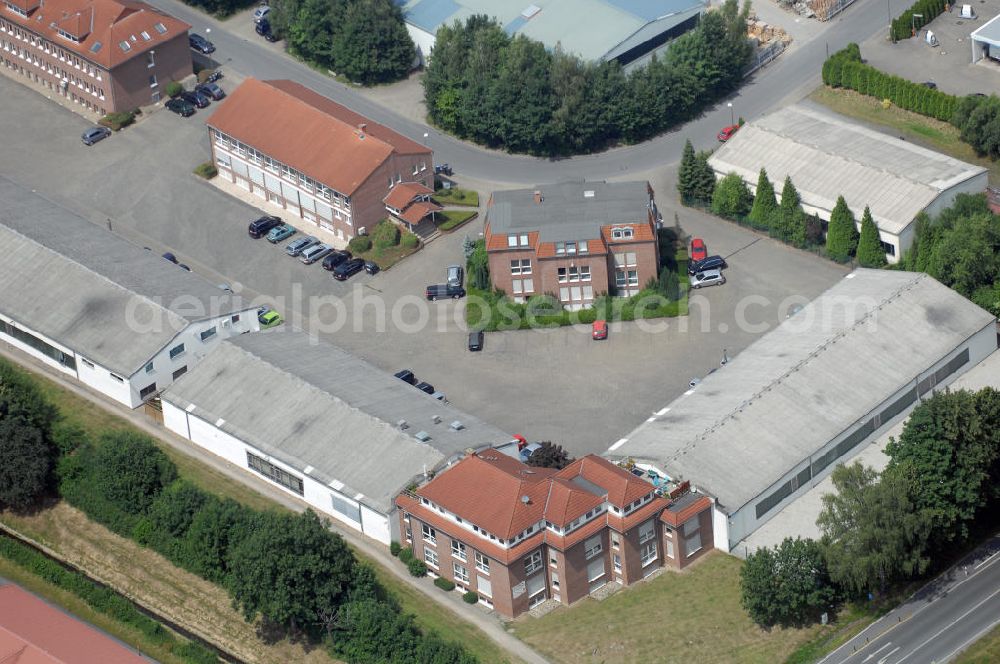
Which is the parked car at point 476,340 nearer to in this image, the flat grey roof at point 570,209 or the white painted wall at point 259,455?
the flat grey roof at point 570,209

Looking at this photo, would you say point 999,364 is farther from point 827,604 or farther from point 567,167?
point 567,167

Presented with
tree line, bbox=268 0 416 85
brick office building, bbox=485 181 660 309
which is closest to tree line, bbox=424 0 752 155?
tree line, bbox=268 0 416 85

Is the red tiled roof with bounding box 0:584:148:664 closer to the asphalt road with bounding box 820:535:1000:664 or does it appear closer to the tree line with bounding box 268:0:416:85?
the asphalt road with bounding box 820:535:1000:664

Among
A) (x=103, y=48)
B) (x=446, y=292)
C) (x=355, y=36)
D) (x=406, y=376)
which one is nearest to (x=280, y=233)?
(x=446, y=292)

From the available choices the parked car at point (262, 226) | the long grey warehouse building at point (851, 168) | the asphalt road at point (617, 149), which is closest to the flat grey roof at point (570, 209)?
the asphalt road at point (617, 149)

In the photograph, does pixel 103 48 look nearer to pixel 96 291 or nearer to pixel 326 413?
pixel 96 291

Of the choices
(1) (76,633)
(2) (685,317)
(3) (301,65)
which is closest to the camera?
(1) (76,633)

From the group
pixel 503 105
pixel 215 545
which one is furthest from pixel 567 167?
pixel 215 545
